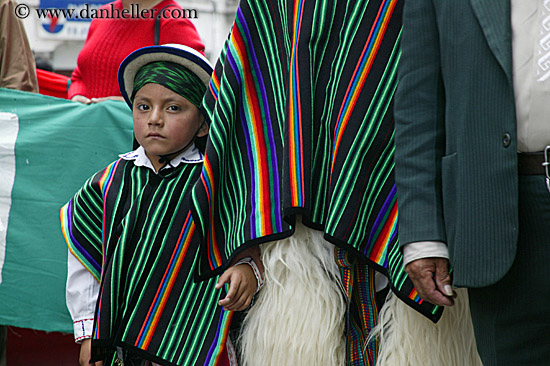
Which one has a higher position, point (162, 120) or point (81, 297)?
point (162, 120)

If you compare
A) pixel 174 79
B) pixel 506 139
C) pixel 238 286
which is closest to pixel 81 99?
Answer: pixel 174 79

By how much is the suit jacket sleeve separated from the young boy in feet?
2.04

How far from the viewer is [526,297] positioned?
184 cm

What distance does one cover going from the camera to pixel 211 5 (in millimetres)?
12531

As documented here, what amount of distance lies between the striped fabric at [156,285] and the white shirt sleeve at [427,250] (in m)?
0.83

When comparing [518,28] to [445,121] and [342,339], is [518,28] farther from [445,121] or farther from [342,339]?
[342,339]

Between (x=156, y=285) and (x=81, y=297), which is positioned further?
(x=81, y=297)

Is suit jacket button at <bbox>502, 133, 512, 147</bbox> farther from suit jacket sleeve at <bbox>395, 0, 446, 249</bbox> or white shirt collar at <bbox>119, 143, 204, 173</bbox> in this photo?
white shirt collar at <bbox>119, 143, 204, 173</bbox>

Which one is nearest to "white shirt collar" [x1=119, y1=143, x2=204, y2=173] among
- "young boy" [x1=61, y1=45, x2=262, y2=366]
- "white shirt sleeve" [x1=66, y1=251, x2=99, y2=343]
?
"young boy" [x1=61, y1=45, x2=262, y2=366]

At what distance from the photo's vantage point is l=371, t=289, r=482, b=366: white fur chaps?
2180 mm

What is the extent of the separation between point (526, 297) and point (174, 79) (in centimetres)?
152

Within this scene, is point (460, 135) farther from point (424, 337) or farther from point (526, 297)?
point (424, 337)

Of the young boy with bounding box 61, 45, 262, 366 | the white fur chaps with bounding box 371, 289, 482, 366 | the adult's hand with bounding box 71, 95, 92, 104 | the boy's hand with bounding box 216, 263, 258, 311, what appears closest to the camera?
the white fur chaps with bounding box 371, 289, 482, 366

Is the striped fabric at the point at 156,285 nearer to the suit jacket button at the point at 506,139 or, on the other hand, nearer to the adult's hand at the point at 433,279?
the adult's hand at the point at 433,279
